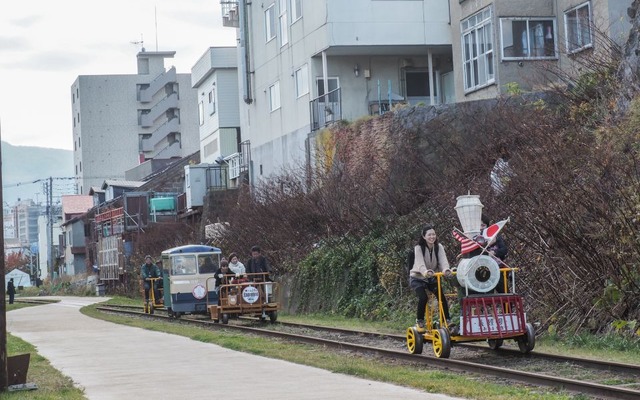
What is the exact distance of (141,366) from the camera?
18.2 metres

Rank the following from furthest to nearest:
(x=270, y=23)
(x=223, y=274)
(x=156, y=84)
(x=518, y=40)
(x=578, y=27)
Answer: (x=156, y=84), (x=270, y=23), (x=518, y=40), (x=578, y=27), (x=223, y=274)

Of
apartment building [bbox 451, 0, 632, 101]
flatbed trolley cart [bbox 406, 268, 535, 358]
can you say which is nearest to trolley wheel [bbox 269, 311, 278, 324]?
apartment building [bbox 451, 0, 632, 101]

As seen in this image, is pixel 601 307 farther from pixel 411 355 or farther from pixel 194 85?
pixel 194 85

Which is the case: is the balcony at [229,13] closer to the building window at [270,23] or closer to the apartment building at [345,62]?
the building window at [270,23]

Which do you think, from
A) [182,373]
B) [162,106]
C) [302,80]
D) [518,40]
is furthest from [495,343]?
[162,106]

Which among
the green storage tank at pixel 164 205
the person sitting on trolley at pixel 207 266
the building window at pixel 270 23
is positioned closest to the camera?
the person sitting on trolley at pixel 207 266

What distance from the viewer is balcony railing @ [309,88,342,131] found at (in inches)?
1713

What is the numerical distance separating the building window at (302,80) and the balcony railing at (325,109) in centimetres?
136

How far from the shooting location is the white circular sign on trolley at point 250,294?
2858cm

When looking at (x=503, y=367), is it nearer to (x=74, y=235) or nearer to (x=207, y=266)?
(x=207, y=266)

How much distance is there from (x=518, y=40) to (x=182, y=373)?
74.2ft

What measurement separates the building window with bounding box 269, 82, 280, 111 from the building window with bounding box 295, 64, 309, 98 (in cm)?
271

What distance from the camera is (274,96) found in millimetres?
50281

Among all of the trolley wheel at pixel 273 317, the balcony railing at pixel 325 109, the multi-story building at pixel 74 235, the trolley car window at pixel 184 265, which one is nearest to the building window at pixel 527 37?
the balcony railing at pixel 325 109
